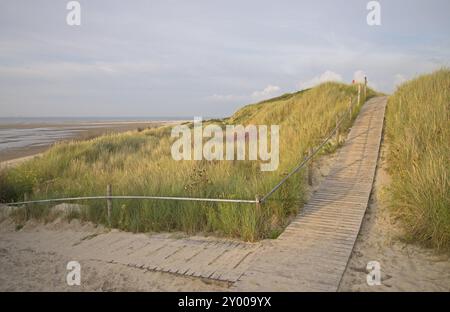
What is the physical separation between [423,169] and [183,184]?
5440 millimetres

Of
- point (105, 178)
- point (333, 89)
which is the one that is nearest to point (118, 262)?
point (105, 178)

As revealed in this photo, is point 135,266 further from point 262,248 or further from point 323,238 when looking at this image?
point 323,238

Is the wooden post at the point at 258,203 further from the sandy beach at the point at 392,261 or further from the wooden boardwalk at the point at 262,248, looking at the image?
the sandy beach at the point at 392,261

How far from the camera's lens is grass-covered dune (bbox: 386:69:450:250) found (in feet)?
18.0

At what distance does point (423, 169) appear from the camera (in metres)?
6.40

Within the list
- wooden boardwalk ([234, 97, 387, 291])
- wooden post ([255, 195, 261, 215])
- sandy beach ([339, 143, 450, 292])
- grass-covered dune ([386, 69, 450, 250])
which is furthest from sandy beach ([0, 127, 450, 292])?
wooden post ([255, 195, 261, 215])

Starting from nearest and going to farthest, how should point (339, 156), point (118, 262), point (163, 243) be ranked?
point (118, 262), point (163, 243), point (339, 156)

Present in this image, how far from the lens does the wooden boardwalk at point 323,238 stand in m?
4.59

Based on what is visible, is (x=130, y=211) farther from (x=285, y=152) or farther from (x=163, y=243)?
(x=285, y=152)

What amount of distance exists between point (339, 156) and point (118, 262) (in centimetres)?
721

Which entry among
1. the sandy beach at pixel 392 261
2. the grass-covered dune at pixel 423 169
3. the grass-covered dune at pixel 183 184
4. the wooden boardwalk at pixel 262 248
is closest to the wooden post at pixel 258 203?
the grass-covered dune at pixel 183 184

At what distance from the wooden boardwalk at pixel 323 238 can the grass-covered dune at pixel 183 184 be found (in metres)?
0.53

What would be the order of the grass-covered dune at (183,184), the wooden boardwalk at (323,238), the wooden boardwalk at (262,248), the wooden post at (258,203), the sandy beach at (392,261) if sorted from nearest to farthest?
the sandy beach at (392,261) < the wooden boardwalk at (323,238) < the wooden boardwalk at (262,248) < the wooden post at (258,203) < the grass-covered dune at (183,184)
